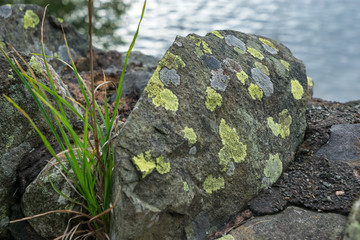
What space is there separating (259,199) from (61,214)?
5.05 ft

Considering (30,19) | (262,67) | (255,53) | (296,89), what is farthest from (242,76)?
(30,19)

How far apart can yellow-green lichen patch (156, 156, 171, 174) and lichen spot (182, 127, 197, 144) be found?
246mm

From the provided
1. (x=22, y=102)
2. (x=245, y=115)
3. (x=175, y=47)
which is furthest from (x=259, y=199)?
(x=22, y=102)

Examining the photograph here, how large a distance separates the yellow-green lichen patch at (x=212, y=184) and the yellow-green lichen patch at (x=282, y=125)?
2.44ft

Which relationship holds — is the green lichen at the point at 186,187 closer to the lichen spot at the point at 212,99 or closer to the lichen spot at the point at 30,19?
the lichen spot at the point at 212,99

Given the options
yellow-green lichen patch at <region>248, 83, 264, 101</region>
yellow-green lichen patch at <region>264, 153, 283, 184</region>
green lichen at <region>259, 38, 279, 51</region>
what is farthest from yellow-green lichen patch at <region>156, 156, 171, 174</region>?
green lichen at <region>259, 38, 279, 51</region>

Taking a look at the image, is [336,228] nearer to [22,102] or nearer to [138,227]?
[138,227]

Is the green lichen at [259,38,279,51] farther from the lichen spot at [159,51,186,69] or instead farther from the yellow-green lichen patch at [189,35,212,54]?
the lichen spot at [159,51,186,69]

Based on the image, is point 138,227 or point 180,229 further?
point 180,229

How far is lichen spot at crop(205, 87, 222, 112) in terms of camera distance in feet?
9.25

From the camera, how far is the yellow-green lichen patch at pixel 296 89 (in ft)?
11.5

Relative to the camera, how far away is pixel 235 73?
3.09m

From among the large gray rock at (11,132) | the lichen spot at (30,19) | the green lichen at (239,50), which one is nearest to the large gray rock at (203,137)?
the green lichen at (239,50)

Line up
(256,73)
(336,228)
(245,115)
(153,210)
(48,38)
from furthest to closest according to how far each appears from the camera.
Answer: (48,38) < (256,73) < (245,115) < (336,228) < (153,210)
